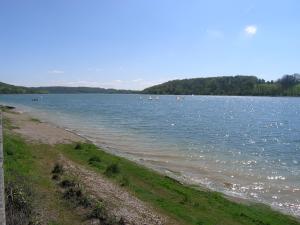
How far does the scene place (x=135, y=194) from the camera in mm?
18031

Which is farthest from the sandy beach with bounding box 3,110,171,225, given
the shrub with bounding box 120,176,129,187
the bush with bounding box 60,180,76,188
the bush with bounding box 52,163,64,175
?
the bush with bounding box 60,180,76,188

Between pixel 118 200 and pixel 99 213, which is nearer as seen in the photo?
pixel 99 213

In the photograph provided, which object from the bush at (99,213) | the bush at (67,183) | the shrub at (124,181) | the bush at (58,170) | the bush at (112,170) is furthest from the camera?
the bush at (112,170)

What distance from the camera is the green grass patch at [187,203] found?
1617 cm

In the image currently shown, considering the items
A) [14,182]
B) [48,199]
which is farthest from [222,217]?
[14,182]

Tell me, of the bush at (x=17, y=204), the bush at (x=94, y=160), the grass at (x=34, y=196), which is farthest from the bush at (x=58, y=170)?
the bush at (x=17, y=204)

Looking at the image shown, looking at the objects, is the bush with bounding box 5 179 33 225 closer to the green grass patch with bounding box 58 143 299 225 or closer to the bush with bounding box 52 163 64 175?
the green grass patch with bounding box 58 143 299 225

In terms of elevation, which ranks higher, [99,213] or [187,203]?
[99,213]

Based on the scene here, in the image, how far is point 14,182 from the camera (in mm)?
13305

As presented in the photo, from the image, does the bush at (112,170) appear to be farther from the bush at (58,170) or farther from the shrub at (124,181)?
the bush at (58,170)

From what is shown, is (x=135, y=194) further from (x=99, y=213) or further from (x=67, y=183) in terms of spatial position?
(x=99, y=213)

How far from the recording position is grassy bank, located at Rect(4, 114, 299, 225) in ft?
44.1

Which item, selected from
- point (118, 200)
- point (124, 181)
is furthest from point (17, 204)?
point (124, 181)

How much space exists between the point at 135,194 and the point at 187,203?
7.62ft
